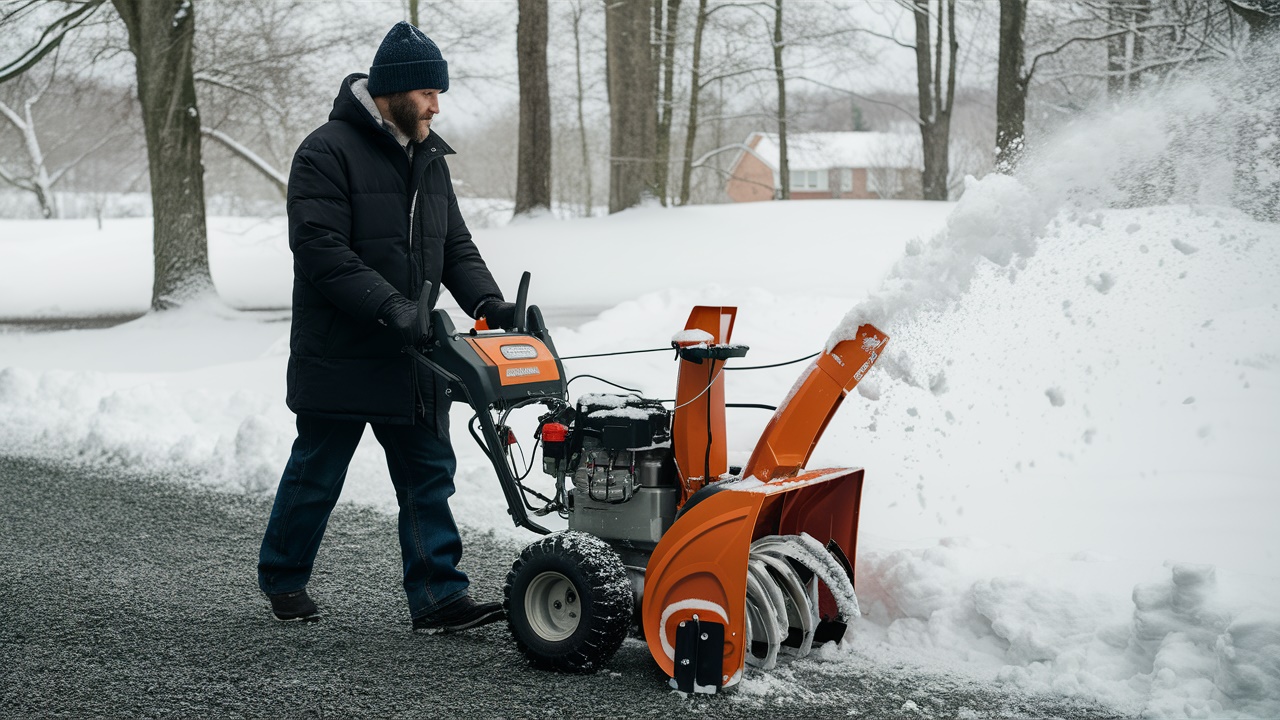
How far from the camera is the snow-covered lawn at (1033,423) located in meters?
3.30

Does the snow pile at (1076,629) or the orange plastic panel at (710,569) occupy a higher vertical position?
the orange plastic panel at (710,569)

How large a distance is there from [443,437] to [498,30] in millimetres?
17149

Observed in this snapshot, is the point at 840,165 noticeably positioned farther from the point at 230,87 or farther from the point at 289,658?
the point at 289,658

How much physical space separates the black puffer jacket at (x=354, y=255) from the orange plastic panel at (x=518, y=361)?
0.33m

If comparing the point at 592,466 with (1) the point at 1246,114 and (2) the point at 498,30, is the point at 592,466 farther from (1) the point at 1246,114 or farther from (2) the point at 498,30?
(2) the point at 498,30

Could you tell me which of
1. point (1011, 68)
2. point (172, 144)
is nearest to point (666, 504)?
point (172, 144)

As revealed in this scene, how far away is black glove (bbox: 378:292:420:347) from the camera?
3.38 m

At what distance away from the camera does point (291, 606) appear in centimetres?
390

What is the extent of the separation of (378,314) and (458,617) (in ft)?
3.68

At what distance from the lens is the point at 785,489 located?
3133mm

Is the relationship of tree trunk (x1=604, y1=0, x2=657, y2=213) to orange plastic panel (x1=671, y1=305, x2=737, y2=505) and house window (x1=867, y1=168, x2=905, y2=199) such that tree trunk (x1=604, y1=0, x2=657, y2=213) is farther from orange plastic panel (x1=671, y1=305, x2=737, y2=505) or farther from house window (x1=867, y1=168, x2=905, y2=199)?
house window (x1=867, y1=168, x2=905, y2=199)

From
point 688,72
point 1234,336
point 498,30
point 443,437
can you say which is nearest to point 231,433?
point 443,437

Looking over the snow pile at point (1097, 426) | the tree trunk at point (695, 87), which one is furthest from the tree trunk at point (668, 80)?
the snow pile at point (1097, 426)

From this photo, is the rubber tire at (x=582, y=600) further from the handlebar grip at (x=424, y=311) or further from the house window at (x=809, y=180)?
the house window at (x=809, y=180)
